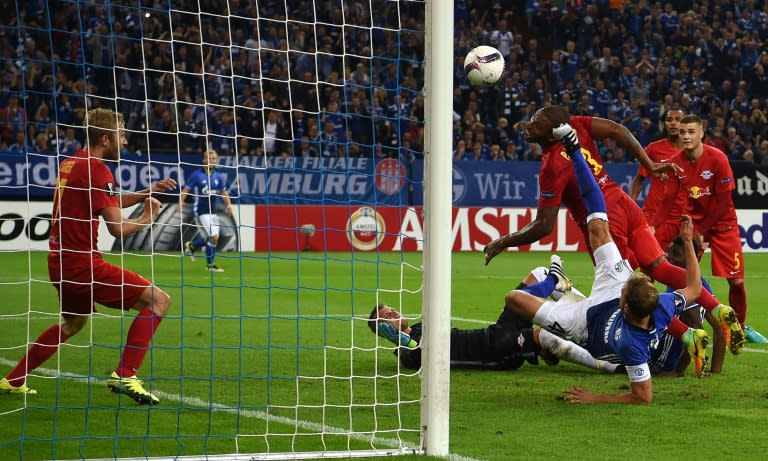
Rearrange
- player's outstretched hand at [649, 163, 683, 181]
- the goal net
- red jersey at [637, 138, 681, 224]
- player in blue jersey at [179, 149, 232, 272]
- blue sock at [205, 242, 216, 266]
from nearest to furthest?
the goal net
player's outstretched hand at [649, 163, 683, 181]
red jersey at [637, 138, 681, 224]
blue sock at [205, 242, 216, 266]
player in blue jersey at [179, 149, 232, 272]

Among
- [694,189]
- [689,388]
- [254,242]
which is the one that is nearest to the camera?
[689,388]

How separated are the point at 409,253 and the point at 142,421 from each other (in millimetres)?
15695

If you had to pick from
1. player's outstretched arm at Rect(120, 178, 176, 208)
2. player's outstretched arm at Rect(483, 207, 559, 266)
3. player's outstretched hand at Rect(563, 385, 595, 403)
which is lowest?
player's outstretched hand at Rect(563, 385, 595, 403)

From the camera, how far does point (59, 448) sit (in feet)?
18.1

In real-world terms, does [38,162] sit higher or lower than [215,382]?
higher

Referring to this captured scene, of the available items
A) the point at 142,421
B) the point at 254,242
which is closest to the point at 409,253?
the point at 254,242

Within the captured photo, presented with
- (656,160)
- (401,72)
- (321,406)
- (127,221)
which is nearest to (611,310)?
(321,406)

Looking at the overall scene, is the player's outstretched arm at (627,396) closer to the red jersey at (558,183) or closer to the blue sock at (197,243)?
the red jersey at (558,183)

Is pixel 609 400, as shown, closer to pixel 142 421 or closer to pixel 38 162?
pixel 142 421

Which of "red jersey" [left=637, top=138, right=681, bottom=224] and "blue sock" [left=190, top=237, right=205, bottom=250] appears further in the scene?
"blue sock" [left=190, top=237, right=205, bottom=250]

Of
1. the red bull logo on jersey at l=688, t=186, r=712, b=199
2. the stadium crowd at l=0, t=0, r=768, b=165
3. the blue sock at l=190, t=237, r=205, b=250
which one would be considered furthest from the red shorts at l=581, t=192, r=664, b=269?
the blue sock at l=190, t=237, r=205, b=250

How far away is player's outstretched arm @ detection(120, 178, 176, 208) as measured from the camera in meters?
6.63

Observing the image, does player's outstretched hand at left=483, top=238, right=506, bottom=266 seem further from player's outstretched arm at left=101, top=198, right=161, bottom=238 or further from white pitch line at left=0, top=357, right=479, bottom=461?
player's outstretched arm at left=101, top=198, right=161, bottom=238

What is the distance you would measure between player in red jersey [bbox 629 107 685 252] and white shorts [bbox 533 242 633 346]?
283 cm
